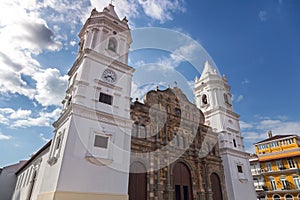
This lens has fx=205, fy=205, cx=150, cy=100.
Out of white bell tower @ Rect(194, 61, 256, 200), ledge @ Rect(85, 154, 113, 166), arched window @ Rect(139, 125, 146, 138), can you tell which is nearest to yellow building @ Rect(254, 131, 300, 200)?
white bell tower @ Rect(194, 61, 256, 200)

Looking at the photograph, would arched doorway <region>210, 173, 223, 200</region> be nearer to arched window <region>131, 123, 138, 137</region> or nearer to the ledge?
arched window <region>131, 123, 138, 137</region>

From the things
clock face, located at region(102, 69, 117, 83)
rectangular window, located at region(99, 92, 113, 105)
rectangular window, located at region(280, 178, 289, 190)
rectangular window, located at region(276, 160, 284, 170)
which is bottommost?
rectangular window, located at region(280, 178, 289, 190)

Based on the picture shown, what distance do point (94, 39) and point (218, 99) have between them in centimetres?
1906

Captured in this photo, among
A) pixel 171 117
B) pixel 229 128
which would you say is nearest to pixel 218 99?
pixel 229 128

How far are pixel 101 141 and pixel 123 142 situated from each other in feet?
6.28

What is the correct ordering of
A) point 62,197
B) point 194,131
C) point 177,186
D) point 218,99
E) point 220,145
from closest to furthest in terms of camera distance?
1. point 62,197
2. point 177,186
3. point 194,131
4. point 220,145
5. point 218,99

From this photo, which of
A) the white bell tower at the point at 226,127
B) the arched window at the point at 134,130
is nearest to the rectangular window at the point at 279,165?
the white bell tower at the point at 226,127

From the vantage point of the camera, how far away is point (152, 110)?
2188cm

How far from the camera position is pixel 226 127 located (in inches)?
1123

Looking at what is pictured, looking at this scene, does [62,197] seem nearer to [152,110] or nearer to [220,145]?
[152,110]

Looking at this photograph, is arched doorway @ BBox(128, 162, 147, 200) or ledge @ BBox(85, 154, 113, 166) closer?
ledge @ BBox(85, 154, 113, 166)

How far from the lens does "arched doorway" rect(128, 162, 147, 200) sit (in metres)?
16.9

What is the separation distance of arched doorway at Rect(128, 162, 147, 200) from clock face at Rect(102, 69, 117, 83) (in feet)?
25.8

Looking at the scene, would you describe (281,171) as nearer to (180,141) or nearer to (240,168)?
(240,168)
